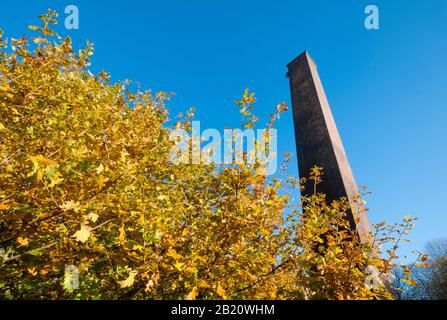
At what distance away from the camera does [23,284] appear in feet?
8.40

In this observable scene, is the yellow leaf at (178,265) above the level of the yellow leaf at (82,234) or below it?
below

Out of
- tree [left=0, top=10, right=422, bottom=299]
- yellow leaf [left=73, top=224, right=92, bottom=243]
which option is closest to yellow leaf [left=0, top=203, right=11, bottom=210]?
tree [left=0, top=10, right=422, bottom=299]

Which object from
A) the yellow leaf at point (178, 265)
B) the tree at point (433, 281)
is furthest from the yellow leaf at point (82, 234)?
the tree at point (433, 281)

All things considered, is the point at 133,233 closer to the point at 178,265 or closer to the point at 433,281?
the point at 178,265

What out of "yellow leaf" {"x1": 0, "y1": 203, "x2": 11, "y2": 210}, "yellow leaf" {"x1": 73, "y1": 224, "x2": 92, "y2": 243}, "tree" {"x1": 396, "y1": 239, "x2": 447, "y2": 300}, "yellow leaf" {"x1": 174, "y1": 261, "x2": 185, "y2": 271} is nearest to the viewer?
"yellow leaf" {"x1": 73, "y1": 224, "x2": 92, "y2": 243}

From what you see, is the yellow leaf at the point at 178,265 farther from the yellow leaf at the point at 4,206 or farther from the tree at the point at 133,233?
the yellow leaf at the point at 4,206

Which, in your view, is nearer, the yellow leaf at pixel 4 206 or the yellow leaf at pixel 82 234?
the yellow leaf at pixel 82 234

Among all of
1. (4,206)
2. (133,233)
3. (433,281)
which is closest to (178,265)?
(133,233)

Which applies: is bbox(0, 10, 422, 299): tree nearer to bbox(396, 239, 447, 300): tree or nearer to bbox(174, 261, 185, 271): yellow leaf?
bbox(174, 261, 185, 271): yellow leaf

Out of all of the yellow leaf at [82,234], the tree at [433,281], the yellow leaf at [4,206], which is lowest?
the tree at [433,281]

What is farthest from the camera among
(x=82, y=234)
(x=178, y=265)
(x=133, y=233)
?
(x=133, y=233)

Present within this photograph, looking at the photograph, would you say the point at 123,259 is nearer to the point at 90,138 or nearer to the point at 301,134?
the point at 90,138

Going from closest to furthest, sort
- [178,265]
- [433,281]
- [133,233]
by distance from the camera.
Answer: [178,265]
[133,233]
[433,281]

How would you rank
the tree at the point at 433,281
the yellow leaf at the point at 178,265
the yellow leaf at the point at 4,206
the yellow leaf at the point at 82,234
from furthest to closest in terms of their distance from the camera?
the tree at the point at 433,281
the yellow leaf at the point at 178,265
the yellow leaf at the point at 4,206
the yellow leaf at the point at 82,234
